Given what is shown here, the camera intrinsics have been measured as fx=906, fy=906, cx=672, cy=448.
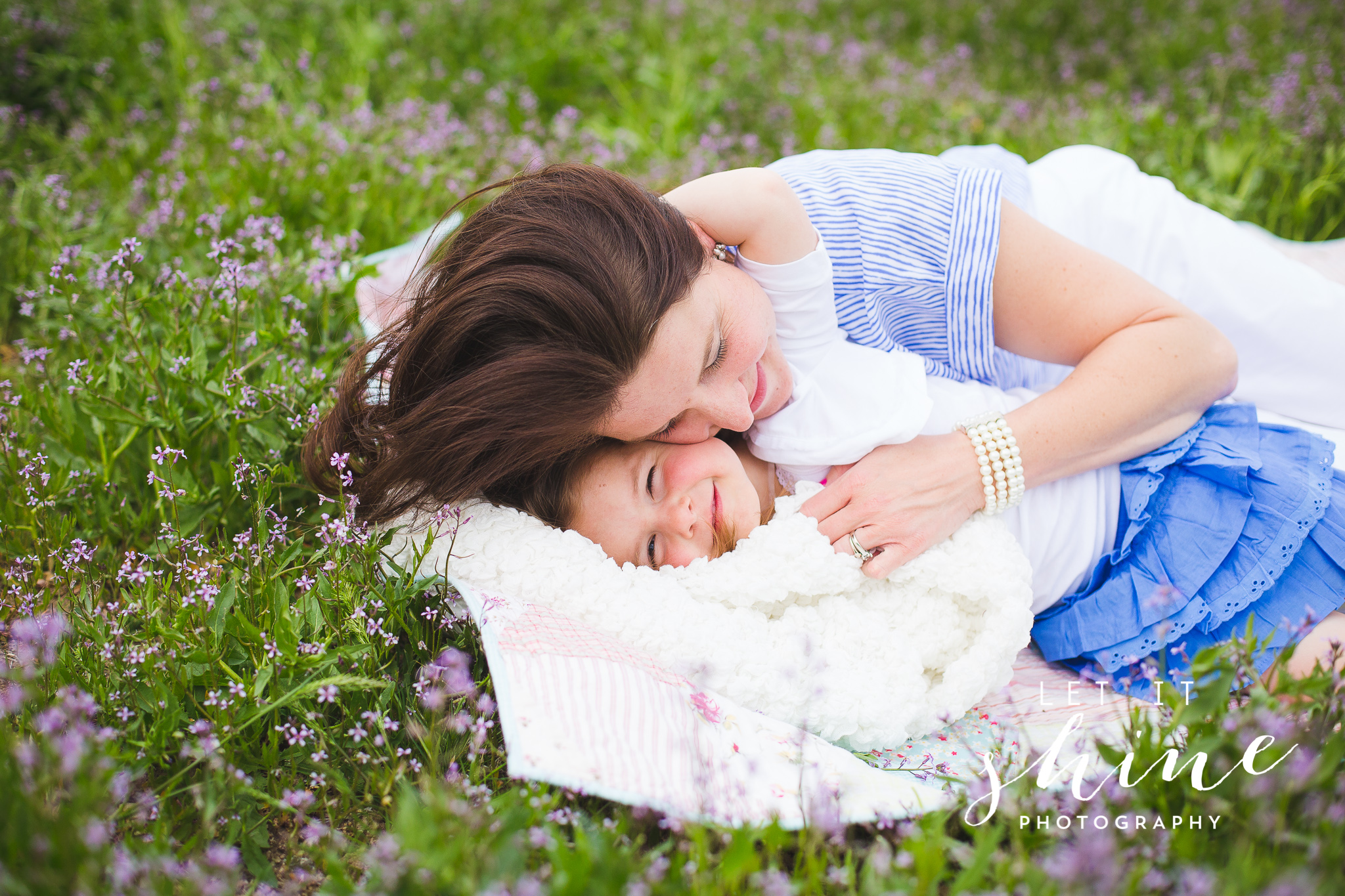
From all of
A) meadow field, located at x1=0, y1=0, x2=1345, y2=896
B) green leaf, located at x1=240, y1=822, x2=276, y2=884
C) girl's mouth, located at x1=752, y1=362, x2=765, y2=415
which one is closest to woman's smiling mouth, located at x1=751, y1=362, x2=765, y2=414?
girl's mouth, located at x1=752, y1=362, x2=765, y2=415

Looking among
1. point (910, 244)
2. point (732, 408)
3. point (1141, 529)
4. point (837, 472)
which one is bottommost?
point (1141, 529)

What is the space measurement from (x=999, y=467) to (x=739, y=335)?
0.82 metres

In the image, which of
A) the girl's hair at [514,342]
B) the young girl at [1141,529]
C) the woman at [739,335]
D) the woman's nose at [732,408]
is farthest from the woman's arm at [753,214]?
the young girl at [1141,529]

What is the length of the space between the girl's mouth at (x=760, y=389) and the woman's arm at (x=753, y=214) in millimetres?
297

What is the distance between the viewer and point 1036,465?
250 cm

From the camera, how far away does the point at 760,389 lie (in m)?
2.44

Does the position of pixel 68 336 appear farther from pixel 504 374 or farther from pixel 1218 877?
pixel 1218 877

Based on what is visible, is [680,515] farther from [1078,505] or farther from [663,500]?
[1078,505]

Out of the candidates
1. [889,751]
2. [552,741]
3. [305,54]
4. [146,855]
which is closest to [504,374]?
[552,741]

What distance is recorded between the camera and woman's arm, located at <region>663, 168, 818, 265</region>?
94.8 inches

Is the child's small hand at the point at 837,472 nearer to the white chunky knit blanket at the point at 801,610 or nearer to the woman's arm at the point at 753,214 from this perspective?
the white chunky knit blanket at the point at 801,610

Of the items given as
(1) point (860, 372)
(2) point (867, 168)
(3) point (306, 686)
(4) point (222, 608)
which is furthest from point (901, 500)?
(4) point (222, 608)

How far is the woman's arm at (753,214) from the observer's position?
7.90ft

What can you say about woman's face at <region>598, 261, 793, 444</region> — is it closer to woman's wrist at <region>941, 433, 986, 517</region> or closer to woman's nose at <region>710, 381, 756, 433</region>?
woman's nose at <region>710, 381, 756, 433</region>
